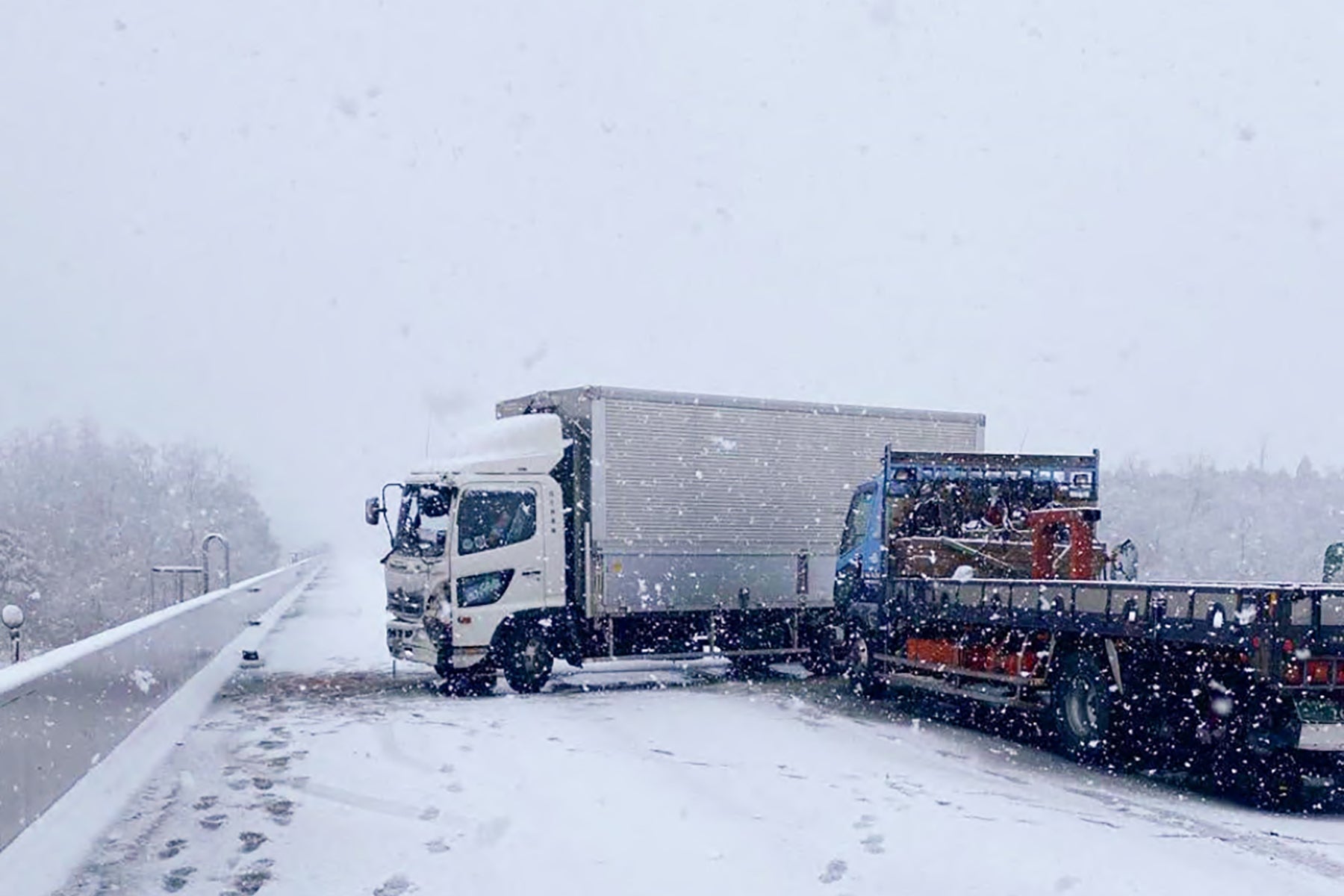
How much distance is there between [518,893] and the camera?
20.1ft

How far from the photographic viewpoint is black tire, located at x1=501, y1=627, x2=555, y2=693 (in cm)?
1430

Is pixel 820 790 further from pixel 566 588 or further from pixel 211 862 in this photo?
pixel 566 588

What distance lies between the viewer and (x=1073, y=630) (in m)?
10.4

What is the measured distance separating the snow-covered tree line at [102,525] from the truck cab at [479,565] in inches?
1263

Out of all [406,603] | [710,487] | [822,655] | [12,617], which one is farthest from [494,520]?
[12,617]

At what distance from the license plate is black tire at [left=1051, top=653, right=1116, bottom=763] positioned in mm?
1997

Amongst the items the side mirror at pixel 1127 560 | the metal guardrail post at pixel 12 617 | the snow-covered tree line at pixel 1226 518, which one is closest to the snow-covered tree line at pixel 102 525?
the metal guardrail post at pixel 12 617

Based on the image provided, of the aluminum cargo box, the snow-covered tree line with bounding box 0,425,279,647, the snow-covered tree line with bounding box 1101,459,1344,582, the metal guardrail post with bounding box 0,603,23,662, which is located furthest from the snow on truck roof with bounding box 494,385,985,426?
the snow-covered tree line with bounding box 1101,459,1344,582

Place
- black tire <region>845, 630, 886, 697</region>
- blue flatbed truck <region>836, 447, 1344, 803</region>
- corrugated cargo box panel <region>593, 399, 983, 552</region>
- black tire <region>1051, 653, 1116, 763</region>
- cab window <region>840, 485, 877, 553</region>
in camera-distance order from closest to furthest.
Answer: blue flatbed truck <region>836, 447, 1344, 803</region> → black tire <region>1051, 653, 1116, 763</region> → black tire <region>845, 630, 886, 697</region> → cab window <region>840, 485, 877, 553</region> → corrugated cargo box panel <region>593, 399, 983, 552</region>

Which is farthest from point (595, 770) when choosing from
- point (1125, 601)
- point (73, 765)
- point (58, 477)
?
point (58, 477)

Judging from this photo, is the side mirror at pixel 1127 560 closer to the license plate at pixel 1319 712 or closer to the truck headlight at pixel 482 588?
the license plate at pixel 1319 712

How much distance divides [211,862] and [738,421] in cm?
1029

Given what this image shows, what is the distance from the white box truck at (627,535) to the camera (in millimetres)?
14195

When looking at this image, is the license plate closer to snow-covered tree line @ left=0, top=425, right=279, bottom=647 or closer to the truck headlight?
the truck headlight
